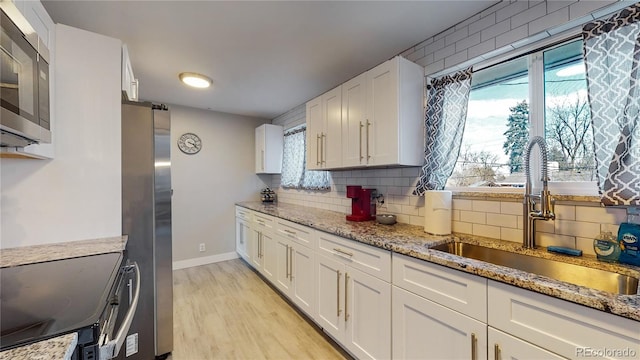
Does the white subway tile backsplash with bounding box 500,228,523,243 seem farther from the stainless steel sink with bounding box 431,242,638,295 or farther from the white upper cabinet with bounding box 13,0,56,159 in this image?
the white upper cabinet with bounding box 13,0,56,159

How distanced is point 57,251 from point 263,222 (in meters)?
1.90

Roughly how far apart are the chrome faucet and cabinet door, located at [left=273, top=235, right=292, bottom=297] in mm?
1840

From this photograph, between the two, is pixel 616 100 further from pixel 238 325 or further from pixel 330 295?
pixel 238 325

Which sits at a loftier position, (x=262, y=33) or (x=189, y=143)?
(x=262, y=33)

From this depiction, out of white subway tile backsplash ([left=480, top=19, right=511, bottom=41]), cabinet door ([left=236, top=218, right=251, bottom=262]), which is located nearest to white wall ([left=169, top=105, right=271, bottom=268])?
cabinet door ([left=236, top=218, right=251, bottom=262])

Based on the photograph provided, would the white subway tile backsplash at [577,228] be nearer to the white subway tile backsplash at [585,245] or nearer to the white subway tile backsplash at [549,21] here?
the white subway tile backsplash at [585,245]

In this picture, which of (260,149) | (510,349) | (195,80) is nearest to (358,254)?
(510,349)

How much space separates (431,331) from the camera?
1282mm

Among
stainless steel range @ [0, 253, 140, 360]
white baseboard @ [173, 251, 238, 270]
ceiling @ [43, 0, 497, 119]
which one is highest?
ceiling @ [43, 0, 497, 119]

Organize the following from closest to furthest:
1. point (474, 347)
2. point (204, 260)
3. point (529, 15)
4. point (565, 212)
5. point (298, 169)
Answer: point (474, 347) < point (565, 212) < point (529, 15) < point (298, 169) < point (204, 260)

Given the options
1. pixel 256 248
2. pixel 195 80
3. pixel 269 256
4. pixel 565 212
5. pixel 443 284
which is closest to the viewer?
pixel 443 284

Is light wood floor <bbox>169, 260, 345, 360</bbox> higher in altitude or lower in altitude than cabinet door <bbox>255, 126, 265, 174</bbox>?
lower

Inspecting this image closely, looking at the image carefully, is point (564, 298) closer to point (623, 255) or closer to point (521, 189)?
point (623, 255)

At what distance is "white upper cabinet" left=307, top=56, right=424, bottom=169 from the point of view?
6.11 ft
